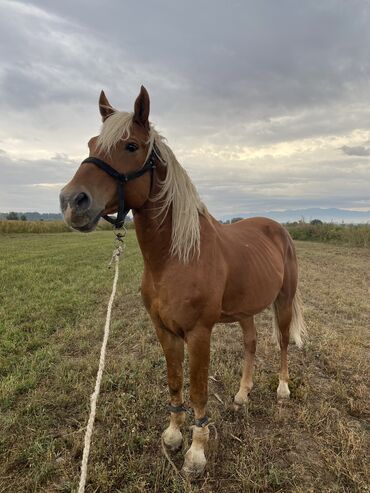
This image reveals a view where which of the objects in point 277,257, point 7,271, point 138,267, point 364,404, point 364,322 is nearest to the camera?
point 364,404

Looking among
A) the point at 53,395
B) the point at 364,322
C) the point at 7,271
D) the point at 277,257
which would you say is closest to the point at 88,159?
the point at 277,257

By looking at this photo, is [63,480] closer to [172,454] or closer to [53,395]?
[172,454]

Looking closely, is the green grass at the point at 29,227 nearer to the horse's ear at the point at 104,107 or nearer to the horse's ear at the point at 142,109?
the horse's ear at the point at 104,107

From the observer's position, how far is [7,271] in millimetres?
10094

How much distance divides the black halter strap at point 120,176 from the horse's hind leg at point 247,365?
6.45 ft

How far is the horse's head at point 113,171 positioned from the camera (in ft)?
5.89

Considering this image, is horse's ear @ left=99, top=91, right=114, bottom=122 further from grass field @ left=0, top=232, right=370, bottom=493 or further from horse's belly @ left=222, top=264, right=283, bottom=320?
grass field @ left=0, top=232, right=370, bottom=493

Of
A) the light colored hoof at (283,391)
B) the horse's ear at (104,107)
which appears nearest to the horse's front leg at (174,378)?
the light colored hoof at (283,391)

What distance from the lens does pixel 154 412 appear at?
312cm

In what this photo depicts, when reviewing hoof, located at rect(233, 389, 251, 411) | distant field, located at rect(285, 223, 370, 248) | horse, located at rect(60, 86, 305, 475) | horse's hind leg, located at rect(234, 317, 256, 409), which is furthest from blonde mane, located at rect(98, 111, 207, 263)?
distant field, located at rect(285, 223, 370, 248)

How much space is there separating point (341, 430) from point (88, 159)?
3039 millimetres

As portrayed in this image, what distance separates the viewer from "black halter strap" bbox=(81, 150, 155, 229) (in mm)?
1916

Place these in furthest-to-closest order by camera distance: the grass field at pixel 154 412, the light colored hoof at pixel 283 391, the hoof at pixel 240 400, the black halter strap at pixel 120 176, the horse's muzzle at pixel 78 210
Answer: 1. the light colored hoof at pixel 283 391
2. the hoof at pixel 240 400
3. the grass field at pixel 154 412
4. the black halter strap at pixel 120 176
5. the horse's muzzle at pixel 78 210

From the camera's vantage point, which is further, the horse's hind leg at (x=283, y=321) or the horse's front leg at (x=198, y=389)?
the horse's hind leg at (x=283, y=321)
